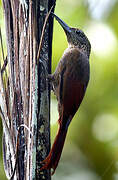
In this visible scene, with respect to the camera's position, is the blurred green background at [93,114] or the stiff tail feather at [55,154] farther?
the blurred green background at [93,114]

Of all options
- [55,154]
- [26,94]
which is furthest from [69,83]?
[26,94]

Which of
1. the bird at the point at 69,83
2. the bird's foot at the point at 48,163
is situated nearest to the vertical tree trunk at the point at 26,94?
the bird's foot at the point at 48,163

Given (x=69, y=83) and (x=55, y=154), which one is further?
(x=69, y=83)

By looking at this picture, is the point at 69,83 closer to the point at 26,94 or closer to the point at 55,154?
the point at 55,154

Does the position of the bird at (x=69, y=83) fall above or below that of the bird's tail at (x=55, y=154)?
above

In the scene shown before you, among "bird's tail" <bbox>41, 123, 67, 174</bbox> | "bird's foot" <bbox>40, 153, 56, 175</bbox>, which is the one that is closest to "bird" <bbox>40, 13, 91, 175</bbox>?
"bird's tail" <bbox>41, 123, 67, 174</bbox>

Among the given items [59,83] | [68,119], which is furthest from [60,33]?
[68,119]

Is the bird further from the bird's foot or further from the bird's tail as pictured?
the bird's foot

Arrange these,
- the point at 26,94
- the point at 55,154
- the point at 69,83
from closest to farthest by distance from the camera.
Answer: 1. the point at 26,94
2. the point at 55,154
3. the point at 69,83

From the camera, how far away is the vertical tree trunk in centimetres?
236

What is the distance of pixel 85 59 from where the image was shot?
3705 mm

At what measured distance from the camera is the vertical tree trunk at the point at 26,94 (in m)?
2.36

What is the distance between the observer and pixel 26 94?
239 cm

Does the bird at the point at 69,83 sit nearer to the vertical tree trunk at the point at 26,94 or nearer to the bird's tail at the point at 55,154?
the bird's tail at the point at 55,154
